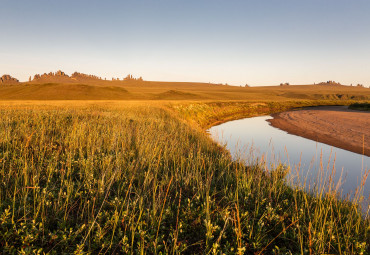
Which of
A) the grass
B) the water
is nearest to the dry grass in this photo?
the grass

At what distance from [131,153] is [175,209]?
299 cm

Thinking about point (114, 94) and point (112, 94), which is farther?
point (114, 94)

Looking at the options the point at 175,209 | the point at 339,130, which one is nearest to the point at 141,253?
the point at 175,209

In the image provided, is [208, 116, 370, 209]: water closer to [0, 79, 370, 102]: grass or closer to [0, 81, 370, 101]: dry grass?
[0, 79, 370, 102]: grass

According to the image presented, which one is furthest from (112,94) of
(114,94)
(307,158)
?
(307,158)

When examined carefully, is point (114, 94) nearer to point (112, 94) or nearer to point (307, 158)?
point (112, 94)

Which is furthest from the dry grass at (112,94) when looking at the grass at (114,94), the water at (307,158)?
the water at (307,158)

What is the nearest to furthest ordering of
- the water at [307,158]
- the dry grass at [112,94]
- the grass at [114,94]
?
the water at [307,158]
the grass at [114,94]
the dry grass at [112,94]

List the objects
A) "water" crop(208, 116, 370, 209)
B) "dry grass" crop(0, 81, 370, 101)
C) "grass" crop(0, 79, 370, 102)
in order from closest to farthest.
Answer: "water" crop(208, 116, 370, 209)
"grass" crop(0, 79, 370, 102)
"dry grass" crop(0, 81, 370, 101)

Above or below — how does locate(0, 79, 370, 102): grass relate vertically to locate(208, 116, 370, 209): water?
above

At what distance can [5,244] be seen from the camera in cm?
268

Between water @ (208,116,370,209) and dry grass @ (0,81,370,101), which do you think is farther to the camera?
dry grass @ (0,81,370,101)

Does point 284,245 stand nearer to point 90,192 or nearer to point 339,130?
point 90,192

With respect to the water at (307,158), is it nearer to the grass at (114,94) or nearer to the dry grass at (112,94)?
the grass at (114,94)
